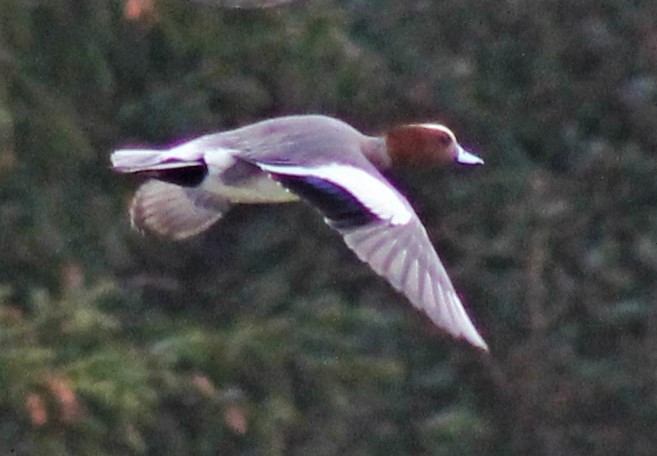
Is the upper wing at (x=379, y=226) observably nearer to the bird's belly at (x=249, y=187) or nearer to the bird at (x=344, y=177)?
the bird at (x=344, y=177)

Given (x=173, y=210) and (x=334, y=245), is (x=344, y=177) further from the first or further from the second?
(x=334, y=245)

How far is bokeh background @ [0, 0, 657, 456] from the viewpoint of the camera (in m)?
4.30

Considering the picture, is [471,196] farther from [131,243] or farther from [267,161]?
[267,161]

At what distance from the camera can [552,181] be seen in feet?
17.0

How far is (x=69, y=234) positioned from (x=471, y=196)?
1.15 meters

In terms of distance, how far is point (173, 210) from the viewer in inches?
131

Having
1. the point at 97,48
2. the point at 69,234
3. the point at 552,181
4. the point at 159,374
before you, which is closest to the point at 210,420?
the point at 159,374

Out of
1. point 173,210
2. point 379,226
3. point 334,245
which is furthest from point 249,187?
point 334,245

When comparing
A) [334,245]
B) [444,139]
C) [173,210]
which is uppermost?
[444,139]

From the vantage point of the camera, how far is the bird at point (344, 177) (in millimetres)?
2707

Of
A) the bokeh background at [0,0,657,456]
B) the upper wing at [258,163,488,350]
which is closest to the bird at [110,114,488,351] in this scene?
the upper wing at [258,163,488,350]

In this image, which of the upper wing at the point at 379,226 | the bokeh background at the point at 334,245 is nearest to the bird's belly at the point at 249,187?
the upper wing at the point at 379,226

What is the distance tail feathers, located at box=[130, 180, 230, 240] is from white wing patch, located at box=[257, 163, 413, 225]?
49 centimetres

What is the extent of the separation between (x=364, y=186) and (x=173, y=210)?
0.64 meters
